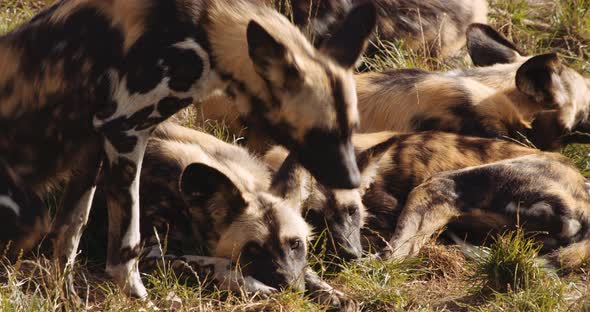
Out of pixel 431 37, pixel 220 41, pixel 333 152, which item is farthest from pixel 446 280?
pixel 431 37

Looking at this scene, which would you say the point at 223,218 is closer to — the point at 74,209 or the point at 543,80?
the point at 74,209

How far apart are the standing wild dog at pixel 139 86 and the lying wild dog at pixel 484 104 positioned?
1334 millimetres

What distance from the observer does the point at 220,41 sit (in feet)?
10.3

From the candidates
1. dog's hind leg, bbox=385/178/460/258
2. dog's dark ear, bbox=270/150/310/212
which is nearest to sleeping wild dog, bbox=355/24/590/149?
dog's hind leg, bbox=385/178/460/258

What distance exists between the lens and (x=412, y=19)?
5.50 m

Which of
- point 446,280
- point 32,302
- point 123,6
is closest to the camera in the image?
point 32,302

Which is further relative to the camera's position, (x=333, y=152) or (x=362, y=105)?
(x=362, y=105)

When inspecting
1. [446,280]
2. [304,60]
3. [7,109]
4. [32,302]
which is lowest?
[446,280]

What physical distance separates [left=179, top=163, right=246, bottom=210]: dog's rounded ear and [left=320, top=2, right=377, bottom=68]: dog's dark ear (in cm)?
61

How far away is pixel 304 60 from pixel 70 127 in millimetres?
785

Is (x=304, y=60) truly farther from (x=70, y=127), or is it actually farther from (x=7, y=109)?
(x=7, y=109)

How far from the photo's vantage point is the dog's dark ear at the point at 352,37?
3.20 meters

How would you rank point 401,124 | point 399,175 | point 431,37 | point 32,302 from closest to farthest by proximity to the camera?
point 32,302
point 399,175
point 401,124
point 431,37

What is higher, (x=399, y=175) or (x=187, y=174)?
(x=187, y=174)
